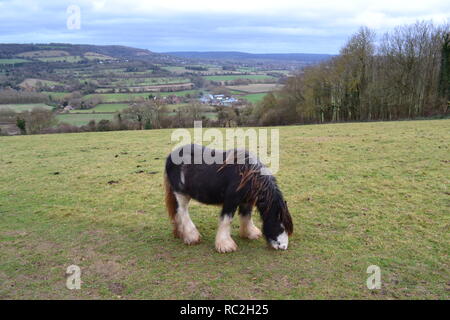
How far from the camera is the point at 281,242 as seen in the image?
579 centimetres

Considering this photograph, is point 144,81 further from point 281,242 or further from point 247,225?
point 281,242

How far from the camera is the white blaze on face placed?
5.77m

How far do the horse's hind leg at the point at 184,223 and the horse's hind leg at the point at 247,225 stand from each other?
909mm

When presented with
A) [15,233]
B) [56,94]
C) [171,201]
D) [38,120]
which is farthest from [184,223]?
[56,94]

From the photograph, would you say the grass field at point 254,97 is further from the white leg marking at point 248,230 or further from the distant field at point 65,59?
the white leg marking at point 248,230

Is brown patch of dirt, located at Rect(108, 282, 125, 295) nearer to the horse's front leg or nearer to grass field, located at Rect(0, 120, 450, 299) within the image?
grass field, located at Rect(0, 120, 450, 299)

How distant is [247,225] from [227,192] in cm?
104

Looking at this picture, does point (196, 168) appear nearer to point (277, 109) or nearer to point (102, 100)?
point (277, 109)

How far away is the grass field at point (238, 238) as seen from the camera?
4895 mm

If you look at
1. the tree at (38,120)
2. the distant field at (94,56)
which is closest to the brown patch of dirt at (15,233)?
the tree at (38,120)

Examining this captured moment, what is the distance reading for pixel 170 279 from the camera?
5.12 meters

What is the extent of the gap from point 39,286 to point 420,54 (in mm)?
38772

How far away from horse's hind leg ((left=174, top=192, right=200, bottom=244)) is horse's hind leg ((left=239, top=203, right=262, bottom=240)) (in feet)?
2.98
